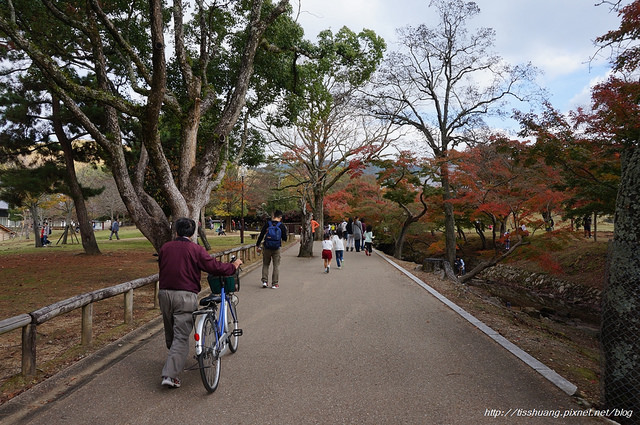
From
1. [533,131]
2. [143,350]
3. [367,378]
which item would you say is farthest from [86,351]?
[533,131]

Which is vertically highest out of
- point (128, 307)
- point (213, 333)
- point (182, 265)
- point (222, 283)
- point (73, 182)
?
point (73, 182)

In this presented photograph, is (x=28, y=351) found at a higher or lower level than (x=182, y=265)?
lower

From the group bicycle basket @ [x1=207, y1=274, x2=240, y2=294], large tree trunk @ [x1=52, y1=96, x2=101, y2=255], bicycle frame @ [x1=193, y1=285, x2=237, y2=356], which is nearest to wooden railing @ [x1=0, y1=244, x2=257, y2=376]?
bicycle frame @ [x1=193, y1=285, x2=237, y2=356]

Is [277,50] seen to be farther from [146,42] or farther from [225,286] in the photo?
[225,286]

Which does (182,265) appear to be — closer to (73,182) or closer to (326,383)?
(326,383)

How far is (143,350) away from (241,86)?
21.4 ft

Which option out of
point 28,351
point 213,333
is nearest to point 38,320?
point 28,351

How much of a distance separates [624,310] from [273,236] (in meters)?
6.50

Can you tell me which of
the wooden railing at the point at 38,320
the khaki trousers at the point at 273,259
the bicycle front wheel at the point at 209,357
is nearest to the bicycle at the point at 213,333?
the bicycle front wheel at the point at 209,357

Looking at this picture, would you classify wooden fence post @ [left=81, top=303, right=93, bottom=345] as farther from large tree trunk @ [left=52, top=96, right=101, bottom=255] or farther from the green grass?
the green grass

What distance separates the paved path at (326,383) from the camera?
3.17 metres

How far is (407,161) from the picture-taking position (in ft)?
63.4

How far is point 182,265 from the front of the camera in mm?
3672

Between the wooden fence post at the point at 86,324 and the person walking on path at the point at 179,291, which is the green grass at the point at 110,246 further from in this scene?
the person walking on path at the point at 179,291
